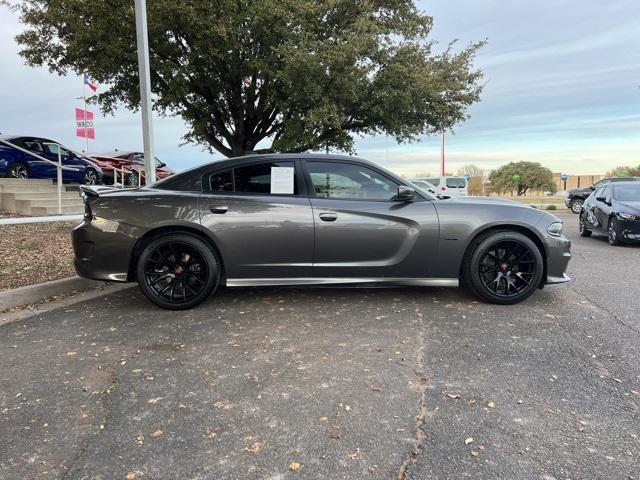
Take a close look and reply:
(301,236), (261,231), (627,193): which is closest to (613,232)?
(627,193)

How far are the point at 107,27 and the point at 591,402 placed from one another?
14.7 m

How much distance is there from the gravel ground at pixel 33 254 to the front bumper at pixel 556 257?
219 inches

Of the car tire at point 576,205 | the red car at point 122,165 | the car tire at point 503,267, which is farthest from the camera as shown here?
the car tire at point 576,205

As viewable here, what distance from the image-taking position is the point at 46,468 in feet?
7.79

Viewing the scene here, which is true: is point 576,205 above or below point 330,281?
above

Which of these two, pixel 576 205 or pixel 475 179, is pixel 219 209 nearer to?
pixel 576 205

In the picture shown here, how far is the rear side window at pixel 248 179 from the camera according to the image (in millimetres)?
5152

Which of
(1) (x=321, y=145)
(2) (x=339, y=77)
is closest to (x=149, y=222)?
(2) (x=339, y=77)

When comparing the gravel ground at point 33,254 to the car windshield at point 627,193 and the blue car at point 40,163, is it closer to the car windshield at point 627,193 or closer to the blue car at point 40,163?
the blue car at point 40,163

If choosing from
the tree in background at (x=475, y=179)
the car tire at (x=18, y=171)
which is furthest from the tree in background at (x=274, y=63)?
the tree in background at (x=475, y=179)

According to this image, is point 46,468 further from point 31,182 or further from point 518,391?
point 31,182

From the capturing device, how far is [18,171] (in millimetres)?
13453

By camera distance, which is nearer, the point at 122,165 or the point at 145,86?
the point at 145,86

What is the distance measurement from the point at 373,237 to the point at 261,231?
1.12m
